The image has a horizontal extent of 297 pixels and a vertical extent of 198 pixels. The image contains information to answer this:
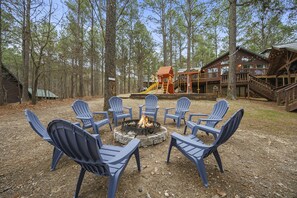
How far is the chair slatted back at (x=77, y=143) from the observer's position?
1.40 metres

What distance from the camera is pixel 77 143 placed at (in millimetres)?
1444

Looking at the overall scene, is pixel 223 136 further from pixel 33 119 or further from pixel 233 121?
pixel 33 119

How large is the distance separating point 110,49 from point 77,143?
4.43 metres

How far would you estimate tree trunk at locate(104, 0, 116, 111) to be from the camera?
511 cm

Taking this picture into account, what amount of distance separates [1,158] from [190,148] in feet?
12.2

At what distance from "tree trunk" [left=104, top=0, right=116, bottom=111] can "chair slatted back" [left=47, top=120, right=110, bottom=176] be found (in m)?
3.86

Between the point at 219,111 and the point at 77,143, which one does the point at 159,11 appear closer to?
the point at 219,111

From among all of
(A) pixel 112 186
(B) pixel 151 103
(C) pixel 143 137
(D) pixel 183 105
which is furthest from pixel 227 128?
(B) pixel 151 103

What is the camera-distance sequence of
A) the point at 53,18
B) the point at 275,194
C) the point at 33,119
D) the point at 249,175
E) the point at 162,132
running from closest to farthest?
the point at 275,194 < the point at 249,175 < the point at 33,119 < the point at 162,132 < the point at 53,18

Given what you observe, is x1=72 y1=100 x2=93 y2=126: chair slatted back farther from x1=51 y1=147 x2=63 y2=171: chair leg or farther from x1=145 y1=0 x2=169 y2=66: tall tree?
x1=145 y1=0 x2=169 y2=66: tall tree

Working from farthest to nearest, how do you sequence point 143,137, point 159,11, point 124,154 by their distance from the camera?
point 159,11, point 143,137, point 124,154

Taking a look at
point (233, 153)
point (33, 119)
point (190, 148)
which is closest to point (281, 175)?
point (233, 153)

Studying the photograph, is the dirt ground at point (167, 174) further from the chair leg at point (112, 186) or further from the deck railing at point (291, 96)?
the deck railing at point (291, 96)

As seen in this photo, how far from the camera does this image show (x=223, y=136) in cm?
188
